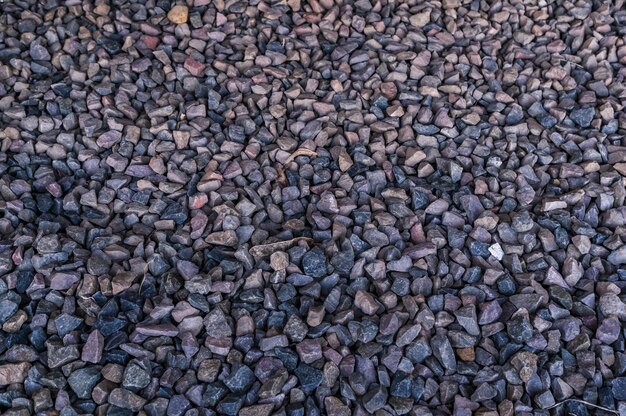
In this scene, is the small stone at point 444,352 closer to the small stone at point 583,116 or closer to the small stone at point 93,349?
the small stone at point 93,349

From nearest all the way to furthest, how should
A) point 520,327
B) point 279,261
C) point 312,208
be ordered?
point 520,327
point 279,261
point 312,208

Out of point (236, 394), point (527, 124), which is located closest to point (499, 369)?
point (236, 394)

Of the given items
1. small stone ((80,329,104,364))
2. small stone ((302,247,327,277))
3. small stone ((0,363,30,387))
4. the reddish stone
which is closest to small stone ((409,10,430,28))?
the reddish stone

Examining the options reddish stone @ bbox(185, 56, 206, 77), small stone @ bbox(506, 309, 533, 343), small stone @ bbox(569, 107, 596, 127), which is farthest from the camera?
reddish stone @ bbox(185, 56, 206, 77)

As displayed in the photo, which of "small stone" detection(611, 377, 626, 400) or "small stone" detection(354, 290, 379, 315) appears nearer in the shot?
"small stone" detection(611, 377, 626, 400)

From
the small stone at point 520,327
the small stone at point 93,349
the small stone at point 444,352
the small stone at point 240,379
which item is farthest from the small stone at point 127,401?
the small stone at point 520,327

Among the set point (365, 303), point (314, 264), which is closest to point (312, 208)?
point (314, 264)

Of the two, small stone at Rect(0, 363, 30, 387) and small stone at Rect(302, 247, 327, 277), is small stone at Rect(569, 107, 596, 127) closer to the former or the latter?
small stone at Rect(302, 247, 327, 277)

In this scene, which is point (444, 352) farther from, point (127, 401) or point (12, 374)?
point (12, 374)
